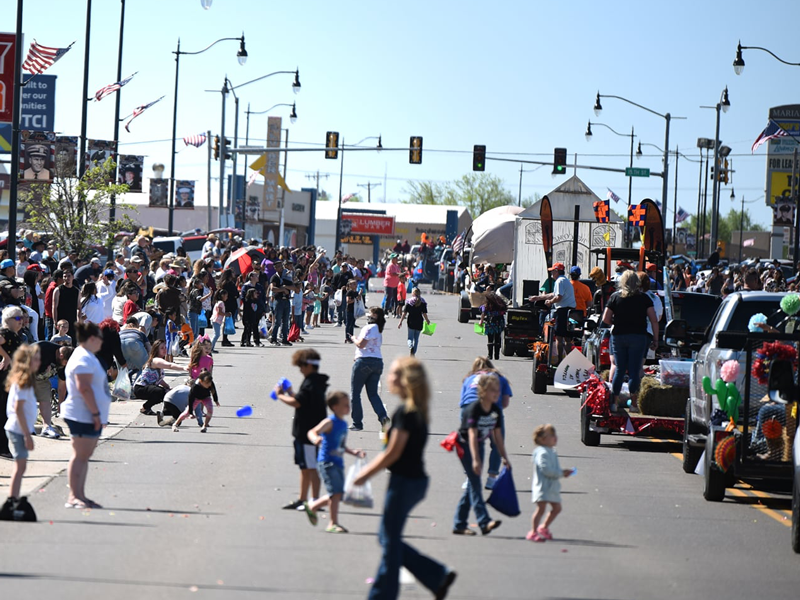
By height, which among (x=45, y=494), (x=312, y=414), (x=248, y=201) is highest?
(x=248, y=201)

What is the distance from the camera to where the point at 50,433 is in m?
15.2

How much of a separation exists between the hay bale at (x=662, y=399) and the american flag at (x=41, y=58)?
75.8ft

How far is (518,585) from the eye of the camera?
27.3 feet

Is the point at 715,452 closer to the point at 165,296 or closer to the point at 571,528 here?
the point at 571,528

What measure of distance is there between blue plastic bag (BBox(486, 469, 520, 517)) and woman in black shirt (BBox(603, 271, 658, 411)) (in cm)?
538

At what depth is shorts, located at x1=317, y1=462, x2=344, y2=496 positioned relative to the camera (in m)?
9.90

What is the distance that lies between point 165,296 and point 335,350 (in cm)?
666

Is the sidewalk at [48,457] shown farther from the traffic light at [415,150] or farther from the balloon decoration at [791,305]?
the traffic light at [415,150]

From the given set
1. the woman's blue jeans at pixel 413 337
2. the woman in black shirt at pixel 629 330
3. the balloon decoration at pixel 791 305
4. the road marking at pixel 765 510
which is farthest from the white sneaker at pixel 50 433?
the woman's blue jeans at pixel 413 337

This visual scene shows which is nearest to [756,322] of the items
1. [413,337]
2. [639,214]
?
[639,214]

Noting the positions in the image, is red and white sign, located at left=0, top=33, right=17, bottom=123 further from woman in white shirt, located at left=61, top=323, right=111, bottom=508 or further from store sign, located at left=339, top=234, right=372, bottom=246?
store sign, located at left=339, top=234, right=372, bottom=246

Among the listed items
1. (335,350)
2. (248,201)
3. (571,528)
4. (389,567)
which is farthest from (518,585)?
(248,201)

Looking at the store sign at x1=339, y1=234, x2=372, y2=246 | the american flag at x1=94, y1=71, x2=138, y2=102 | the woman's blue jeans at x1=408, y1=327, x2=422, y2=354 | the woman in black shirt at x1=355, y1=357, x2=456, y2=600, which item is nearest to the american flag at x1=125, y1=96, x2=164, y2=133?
the american flag at x1=94, y1=71, x2=138, y2=102

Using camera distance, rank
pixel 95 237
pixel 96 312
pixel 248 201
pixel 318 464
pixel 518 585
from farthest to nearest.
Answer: pixel 248 201 → pixel 95 237 → pixel 96 312 → pixel 318 464 → pixel 518 585
